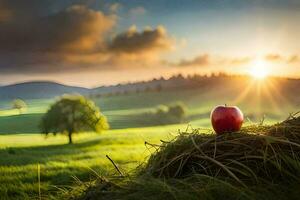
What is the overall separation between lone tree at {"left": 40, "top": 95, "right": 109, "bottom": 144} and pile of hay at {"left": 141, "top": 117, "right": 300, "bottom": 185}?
113 feet

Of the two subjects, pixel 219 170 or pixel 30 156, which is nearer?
pixel 219 170

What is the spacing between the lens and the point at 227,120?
4055 mm

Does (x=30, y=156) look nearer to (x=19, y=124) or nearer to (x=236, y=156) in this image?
(x=236, y=156)

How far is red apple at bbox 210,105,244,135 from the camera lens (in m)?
4.05

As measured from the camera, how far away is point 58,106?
39750mm

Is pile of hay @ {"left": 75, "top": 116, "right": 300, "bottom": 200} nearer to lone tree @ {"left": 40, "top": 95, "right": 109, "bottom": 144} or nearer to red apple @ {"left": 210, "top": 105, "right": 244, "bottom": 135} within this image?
red apple @ {"left": 210, "top": 105, "right": 244, "bottom": 135}

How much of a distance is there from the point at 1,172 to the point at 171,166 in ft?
27.4

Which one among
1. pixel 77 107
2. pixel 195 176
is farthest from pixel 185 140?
pixel 77 107

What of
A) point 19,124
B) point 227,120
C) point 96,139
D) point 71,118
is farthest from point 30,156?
point 19,124

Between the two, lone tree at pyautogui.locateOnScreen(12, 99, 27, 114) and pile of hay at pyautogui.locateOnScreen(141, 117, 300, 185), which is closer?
pile of hay at pyautogui.locateOnScreen(141, 117, 300, 185)

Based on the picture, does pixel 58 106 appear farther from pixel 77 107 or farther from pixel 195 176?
pixel 195 176

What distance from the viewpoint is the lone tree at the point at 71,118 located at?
3828 centimetres

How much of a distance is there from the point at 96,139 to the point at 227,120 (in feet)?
109

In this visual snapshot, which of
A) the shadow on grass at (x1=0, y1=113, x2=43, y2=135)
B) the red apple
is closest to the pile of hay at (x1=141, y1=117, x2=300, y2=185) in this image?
the red apple
